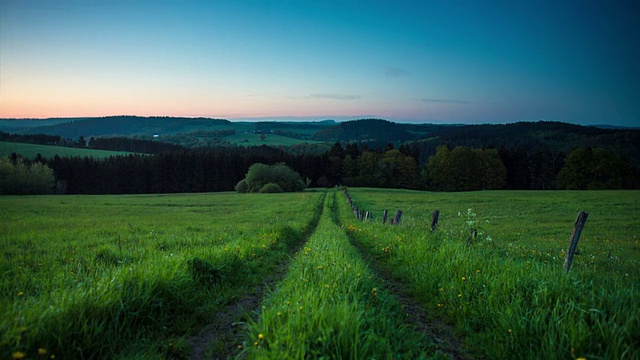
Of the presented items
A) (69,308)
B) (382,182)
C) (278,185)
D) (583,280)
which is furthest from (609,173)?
(69,308)

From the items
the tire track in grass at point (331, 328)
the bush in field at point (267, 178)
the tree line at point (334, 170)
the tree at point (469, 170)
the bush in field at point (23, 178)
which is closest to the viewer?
the tire track in grass at point (331, 328)

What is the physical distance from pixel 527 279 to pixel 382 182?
10039cm

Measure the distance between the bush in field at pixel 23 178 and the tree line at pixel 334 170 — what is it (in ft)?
34.9

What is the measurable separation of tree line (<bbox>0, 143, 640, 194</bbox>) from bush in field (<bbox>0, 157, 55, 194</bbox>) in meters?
10.6

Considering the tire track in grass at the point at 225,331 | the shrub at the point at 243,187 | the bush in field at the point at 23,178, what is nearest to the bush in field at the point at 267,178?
the shrub at the point at 243,187

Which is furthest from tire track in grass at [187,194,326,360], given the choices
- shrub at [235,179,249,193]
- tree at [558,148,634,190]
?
tree at [558,148,634,190]

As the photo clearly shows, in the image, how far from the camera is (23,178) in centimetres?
7069

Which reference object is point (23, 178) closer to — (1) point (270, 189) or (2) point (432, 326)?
(1) point (270, 189)

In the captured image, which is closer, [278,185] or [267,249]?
[267,249]

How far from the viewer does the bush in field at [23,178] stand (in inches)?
2640

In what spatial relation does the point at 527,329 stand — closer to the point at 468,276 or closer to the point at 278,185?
the point at 468,276

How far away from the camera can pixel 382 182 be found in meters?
105

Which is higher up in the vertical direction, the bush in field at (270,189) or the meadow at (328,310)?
the meadow at (328,310)

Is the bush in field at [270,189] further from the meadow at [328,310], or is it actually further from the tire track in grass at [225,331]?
the tire track in grass at [225,331]
